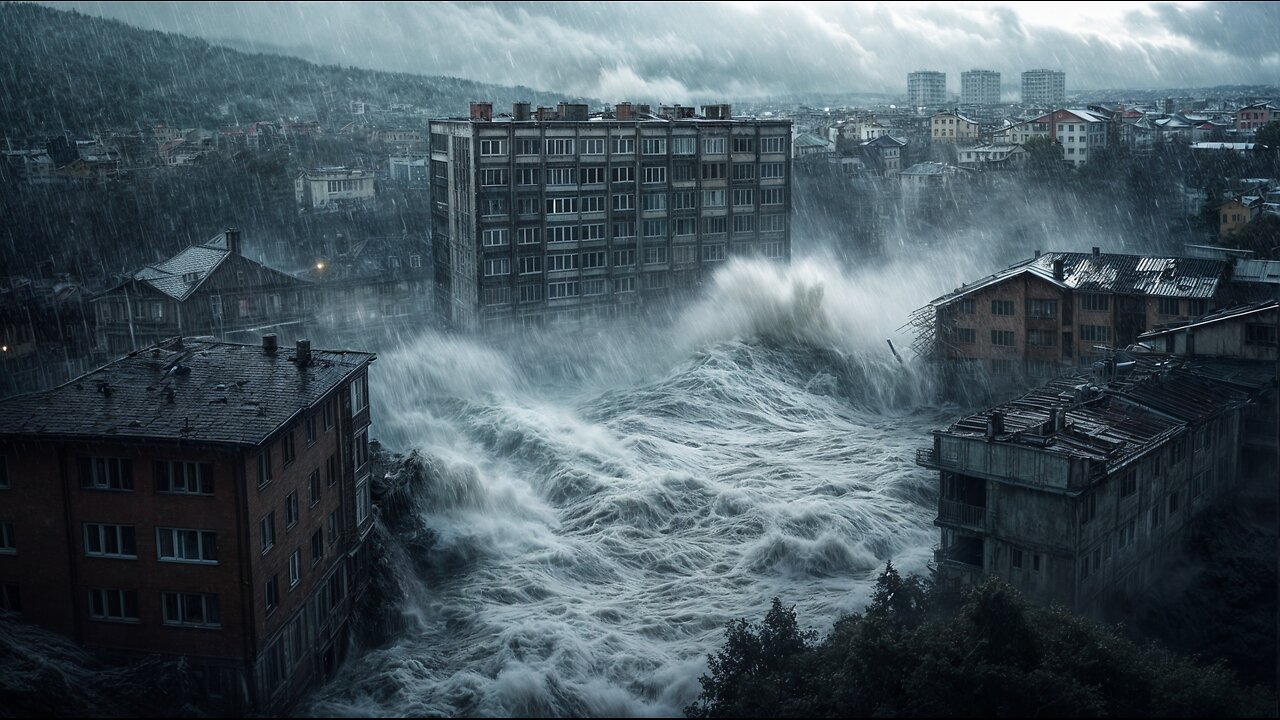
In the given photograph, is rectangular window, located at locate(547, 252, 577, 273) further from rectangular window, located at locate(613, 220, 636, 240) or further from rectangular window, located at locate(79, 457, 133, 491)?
rectangular window, located at locate(79, 457, 133, 491)

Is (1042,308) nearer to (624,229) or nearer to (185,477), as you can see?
(624,229)

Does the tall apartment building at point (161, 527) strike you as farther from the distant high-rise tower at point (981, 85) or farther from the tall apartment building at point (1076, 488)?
the distant high-rise tower at point (981, 85)

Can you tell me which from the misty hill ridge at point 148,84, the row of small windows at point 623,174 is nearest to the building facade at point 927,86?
the misty hill ridge at point 148,84

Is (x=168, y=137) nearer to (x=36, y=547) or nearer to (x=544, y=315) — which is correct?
(x=544, y=315)

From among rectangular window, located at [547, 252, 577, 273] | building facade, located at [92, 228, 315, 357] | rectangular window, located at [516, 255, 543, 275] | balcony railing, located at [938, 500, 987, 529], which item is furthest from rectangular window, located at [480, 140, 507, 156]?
balcony railing, located at [938, 500, 987, 529]

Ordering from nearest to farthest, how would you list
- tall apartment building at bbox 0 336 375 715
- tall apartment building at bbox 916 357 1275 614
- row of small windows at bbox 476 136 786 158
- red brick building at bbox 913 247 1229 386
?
tall apartment building at bbox 0 336 375 715, tall apartment building at bbox 916 357 1275 614, red brick building at bbox 913 247 1229 386, row of small windows at bbox 476 136 786 158

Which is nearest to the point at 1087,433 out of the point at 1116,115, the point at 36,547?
the point at 36,547
